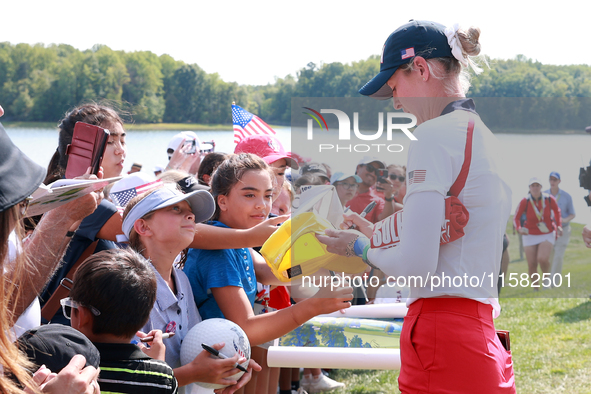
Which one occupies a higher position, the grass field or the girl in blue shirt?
the girl in blue shirt

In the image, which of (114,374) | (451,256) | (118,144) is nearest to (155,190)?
(118,144)

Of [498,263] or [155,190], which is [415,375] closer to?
[498,263]

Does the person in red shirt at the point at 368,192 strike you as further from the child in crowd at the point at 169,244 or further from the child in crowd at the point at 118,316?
the child in crowd at the point at 118,316

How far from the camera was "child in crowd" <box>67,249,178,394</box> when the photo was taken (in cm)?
161

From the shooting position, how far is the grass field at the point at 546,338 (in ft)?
15.5

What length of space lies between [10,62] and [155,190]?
1581 inches

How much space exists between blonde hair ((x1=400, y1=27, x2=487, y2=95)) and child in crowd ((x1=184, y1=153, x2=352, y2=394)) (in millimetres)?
980

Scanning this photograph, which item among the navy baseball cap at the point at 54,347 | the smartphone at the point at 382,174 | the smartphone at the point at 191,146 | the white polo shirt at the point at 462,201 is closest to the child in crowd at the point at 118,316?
the navy baseball cap at the point at 54,347

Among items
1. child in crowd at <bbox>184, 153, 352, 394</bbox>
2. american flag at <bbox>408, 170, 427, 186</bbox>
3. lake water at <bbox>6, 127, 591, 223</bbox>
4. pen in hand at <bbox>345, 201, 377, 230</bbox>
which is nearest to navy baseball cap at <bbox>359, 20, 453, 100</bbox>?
american flag at <bbox>408, 170, 427, 186</bbox>

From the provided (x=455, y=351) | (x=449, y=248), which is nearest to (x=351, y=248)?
(x=449, y=248)

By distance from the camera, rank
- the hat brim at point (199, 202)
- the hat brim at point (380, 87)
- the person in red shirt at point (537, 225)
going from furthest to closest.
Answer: the person in red shirt at point (537, 225)
the hat brim at point (199, 202)
the hat brim at point (380, 87)

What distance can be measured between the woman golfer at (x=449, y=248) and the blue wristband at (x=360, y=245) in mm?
101

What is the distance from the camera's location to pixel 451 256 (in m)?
1.65

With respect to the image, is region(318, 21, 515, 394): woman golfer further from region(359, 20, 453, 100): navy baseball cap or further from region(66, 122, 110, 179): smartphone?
region(66, 122, 110, 179): smartphone
